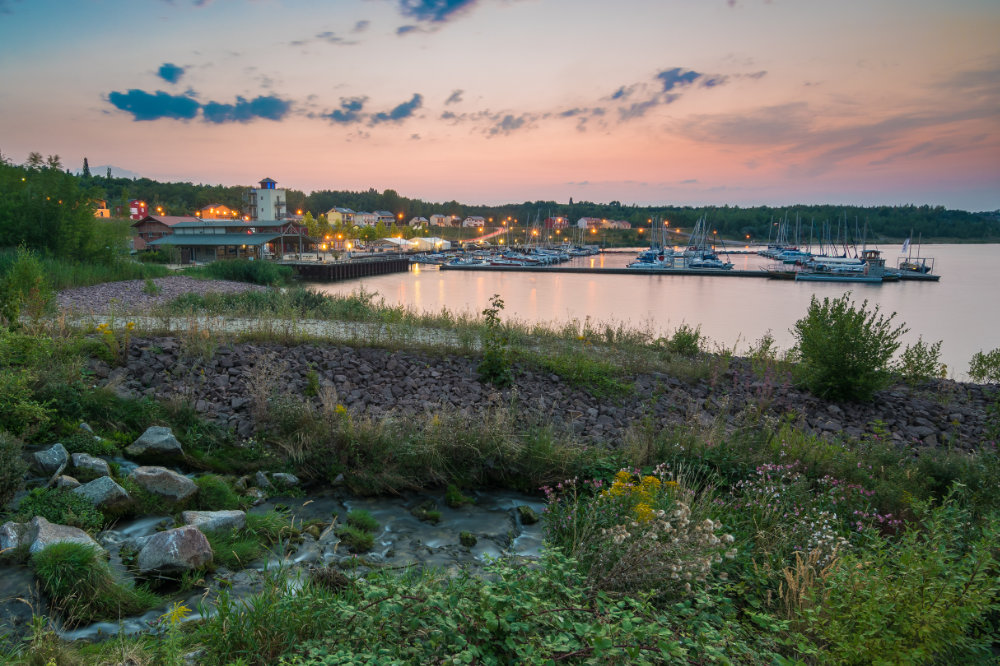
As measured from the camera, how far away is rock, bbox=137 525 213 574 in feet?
15.5

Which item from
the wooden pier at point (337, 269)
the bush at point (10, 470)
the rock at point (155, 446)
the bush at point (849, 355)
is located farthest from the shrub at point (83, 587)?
the wooden pier at point (337, 269)

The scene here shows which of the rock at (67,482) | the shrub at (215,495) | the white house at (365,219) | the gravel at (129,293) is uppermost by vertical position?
the white house at (365,219)

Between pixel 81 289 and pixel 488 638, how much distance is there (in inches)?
1080

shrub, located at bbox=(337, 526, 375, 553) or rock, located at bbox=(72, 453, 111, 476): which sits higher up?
rock, located at bbox=(72, 453, 111, 476)

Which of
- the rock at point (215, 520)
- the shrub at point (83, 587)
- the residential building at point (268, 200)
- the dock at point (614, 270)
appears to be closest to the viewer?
the shrub at point (83, 587)

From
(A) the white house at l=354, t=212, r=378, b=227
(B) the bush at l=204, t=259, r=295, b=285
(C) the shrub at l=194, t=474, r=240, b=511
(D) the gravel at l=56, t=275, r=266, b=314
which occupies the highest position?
(A) the white house at l=354, t=212, r=378, b=227

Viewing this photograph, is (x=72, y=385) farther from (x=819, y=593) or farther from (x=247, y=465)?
(x=819, y=593)

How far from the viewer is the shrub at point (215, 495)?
237 inches

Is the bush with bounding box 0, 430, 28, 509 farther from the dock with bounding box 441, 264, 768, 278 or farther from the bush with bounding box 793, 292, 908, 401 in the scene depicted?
the dock with bounding box 441, 264, 768, 278

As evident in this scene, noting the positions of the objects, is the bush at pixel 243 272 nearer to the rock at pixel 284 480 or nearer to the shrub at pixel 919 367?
the rock at pixel 284 480

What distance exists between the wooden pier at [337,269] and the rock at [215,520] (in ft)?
161

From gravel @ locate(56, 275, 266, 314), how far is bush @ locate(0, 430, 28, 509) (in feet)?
28.5

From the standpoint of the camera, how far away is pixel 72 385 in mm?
7730

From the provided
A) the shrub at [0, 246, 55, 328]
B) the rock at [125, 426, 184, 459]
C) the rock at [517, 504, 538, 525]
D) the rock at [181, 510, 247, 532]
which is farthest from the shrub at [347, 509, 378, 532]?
the shrub at [0, 246, 55, 328]
